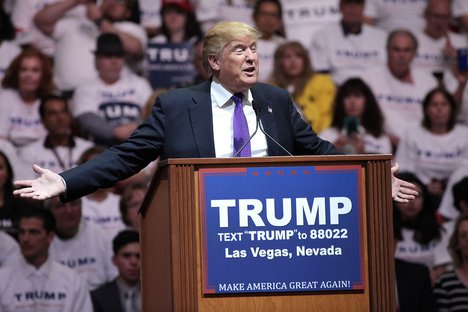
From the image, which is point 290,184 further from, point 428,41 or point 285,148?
point 428,41

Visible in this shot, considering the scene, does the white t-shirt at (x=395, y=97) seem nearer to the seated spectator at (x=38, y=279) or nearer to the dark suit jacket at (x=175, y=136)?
the seated spectator at (x=38, y=279)

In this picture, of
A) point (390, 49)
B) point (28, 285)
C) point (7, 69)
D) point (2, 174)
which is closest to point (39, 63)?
point (7, 69)

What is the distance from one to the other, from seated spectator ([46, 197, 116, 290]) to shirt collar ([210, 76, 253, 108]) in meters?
3.13

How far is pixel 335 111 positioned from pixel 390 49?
0.67 m

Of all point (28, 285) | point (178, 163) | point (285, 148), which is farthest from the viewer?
point (28, 285)

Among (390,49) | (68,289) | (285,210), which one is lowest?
(68,289)

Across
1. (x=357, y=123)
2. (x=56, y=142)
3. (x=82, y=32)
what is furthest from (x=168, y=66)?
(x=357, y=123)

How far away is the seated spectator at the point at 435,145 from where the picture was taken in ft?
22.4

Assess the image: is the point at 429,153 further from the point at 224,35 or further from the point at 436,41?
the point at 224,35

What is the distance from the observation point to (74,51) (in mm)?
6363

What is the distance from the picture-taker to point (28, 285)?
6.10 m

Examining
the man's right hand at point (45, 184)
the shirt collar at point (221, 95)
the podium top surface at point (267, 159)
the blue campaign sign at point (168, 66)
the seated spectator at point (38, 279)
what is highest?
the blue campaign sign at point (168, 66)

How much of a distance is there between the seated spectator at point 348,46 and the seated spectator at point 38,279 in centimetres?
228

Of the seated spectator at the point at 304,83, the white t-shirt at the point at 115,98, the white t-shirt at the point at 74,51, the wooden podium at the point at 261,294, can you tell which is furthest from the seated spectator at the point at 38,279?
the wooden podium at the point at 261,294
